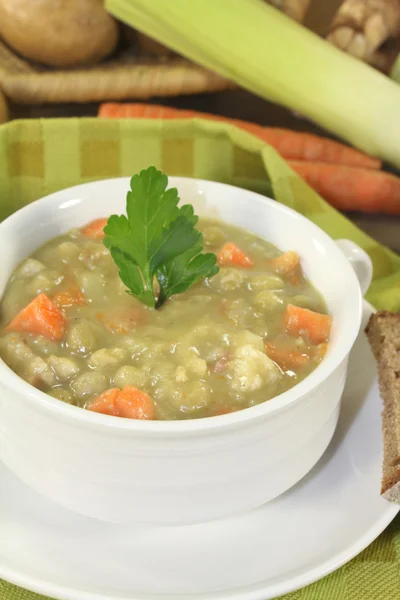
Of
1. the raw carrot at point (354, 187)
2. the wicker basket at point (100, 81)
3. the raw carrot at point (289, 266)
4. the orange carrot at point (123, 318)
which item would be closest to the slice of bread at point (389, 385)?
the raw carrot at point (289, 266)

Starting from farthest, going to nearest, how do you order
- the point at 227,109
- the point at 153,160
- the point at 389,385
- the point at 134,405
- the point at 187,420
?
the point at 227,109 → the point at 153,160 → the point at 389,385 → the point at 134,405 → the point at 187,420

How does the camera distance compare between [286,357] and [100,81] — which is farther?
[100,81]

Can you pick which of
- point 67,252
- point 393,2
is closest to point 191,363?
point 67,252

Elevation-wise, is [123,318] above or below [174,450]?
below

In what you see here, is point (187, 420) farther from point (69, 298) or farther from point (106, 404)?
point (69, 298)

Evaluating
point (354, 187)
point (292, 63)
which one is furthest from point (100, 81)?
point (354, 187)

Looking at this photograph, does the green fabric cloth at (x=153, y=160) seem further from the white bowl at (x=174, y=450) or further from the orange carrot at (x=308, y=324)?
the white bowl at (x=174, y=450)
